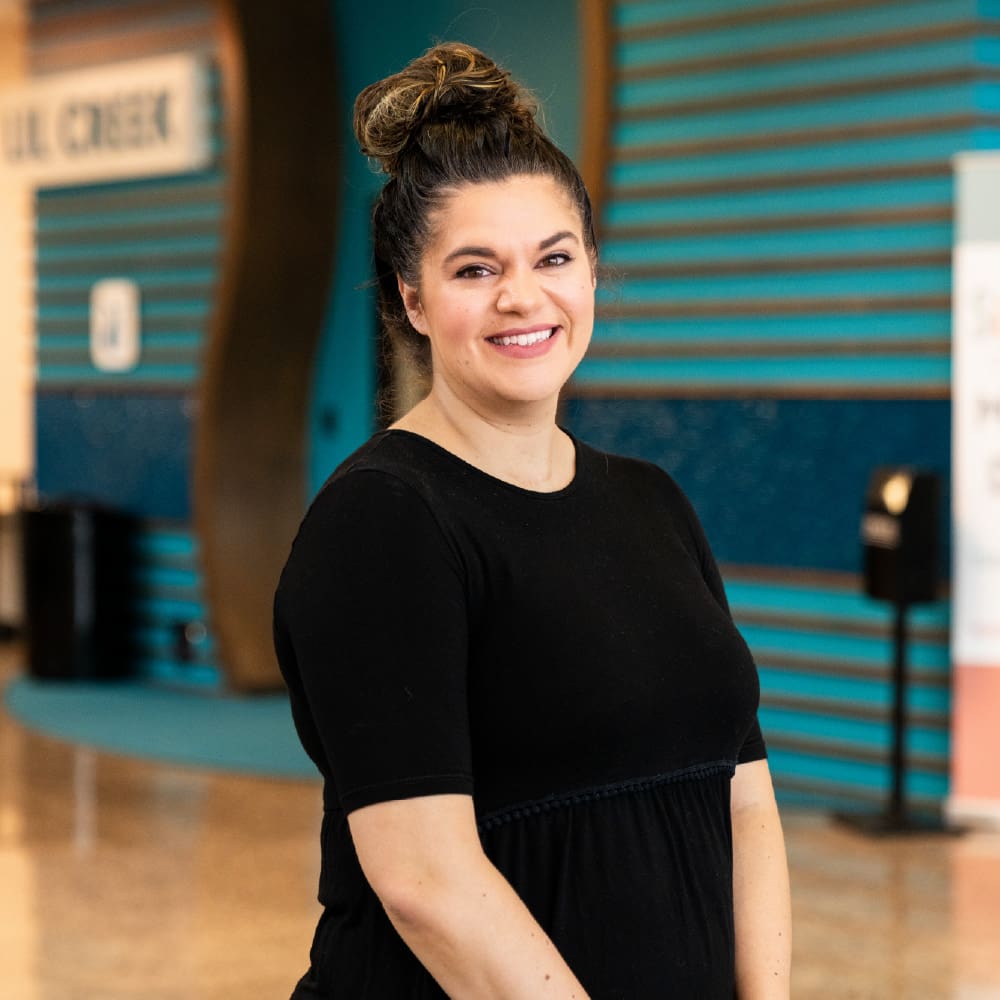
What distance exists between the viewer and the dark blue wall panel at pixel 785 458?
5.60 meters

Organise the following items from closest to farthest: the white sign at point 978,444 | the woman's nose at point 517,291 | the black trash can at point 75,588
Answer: the woman's nose at point 517,291 → the white sign at point 978,444 → the black trash can at point 75,588

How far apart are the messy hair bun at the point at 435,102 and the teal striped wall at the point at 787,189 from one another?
4.03 metres

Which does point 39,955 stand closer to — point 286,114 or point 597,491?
point 597,491

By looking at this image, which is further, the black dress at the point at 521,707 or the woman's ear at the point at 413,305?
the woman's ear at the point at 413,305

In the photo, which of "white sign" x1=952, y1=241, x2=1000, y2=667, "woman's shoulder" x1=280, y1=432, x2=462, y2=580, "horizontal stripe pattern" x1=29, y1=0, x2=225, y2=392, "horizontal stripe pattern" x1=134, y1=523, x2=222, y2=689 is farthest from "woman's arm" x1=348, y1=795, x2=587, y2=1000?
"horizontal stripe pattern" x1=29, y1=0, x2=225, y2=392

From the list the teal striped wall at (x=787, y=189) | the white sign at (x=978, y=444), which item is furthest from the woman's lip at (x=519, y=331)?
the teal striped wall at (x=787, y=189)

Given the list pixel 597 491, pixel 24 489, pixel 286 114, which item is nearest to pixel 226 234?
pixel 286 114

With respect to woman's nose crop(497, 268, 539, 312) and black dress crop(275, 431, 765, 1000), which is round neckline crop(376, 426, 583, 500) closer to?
black dress crop(275, 431, 765, 1000)

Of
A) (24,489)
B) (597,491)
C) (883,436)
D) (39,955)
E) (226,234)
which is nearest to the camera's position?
(597,491)

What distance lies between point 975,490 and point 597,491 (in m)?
3.73

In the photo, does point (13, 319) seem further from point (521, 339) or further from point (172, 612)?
point (521, 339)

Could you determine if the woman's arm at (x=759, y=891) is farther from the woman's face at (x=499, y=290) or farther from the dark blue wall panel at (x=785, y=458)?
the dark blue wall panel at (x=785, y=458)

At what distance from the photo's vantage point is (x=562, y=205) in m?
1.67

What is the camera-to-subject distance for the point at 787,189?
5828 millimetres
